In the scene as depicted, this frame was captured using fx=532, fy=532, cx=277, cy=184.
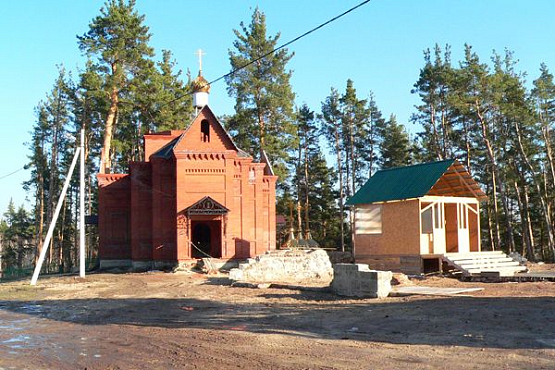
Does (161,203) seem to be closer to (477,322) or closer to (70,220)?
(477,322)

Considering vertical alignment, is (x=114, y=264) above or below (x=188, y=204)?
below

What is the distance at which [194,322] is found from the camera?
12305 millimetres

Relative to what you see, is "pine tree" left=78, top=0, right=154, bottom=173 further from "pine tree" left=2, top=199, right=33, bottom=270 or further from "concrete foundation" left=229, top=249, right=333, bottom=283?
"pine tree" left=2, top=199, right=33, bottom=270

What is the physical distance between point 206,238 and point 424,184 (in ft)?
48.9

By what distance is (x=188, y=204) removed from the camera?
93.7 feet

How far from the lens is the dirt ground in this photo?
7.97m

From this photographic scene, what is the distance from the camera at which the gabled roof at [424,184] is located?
24.5 meters

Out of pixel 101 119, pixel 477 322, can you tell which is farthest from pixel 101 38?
pixel 477 322

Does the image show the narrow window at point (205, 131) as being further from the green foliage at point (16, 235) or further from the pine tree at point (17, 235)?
the green foliage at point (16, 235)

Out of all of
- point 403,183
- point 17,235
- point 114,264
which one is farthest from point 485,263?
point 17,235

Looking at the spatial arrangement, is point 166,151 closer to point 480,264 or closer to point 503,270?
point 480,264

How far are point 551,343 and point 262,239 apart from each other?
22742mm

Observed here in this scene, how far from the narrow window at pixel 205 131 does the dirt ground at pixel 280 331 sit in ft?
41.5

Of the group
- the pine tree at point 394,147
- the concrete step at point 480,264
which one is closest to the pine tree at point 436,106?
the pine tree at point 394,147
